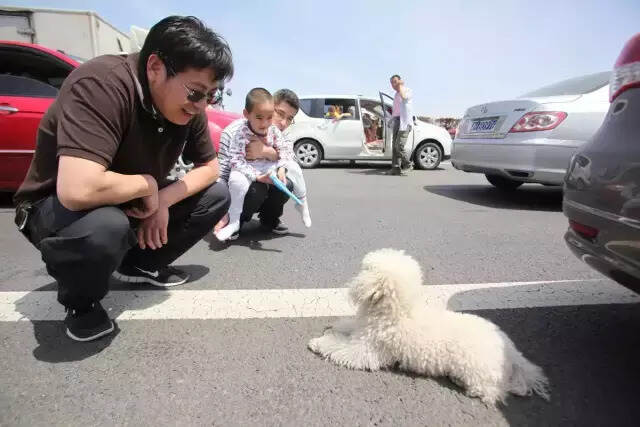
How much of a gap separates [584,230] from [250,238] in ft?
8.59

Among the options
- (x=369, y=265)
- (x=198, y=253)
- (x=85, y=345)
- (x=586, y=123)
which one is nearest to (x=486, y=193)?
(x=586, y=123)

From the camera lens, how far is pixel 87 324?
1.83 metres

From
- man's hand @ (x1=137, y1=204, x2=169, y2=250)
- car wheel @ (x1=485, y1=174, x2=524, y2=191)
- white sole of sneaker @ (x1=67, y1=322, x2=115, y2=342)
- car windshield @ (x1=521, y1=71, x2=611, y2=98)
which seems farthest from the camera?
car wheel @ (x1=485, y1=174, x2=524, y2=191)

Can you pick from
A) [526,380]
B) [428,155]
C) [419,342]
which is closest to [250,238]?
[419,342]

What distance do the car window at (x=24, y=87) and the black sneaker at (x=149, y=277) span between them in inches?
118

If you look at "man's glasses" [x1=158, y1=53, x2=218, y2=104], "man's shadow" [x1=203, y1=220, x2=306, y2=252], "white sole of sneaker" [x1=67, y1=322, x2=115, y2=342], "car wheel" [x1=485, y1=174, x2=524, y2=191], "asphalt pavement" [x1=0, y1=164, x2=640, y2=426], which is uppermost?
"man's glasses" [x1=158, y1=53, x2=218, y2=104]

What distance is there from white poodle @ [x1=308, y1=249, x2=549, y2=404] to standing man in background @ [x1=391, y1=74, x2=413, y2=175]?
6923 millimetres

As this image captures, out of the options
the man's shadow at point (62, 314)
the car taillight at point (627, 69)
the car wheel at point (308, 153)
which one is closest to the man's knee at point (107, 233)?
the man's shadow at point (62, 314)

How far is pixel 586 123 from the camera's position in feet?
14.1

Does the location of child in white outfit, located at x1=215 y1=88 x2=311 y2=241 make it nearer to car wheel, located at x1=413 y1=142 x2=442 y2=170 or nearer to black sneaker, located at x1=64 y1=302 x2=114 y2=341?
black sneaker, located at x1=64 y1=302 x2=114 y2=341

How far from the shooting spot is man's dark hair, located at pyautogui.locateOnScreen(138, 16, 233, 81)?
1.66 metres

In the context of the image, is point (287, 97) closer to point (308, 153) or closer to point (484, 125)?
point (484, 125)

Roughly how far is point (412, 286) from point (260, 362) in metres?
0.75

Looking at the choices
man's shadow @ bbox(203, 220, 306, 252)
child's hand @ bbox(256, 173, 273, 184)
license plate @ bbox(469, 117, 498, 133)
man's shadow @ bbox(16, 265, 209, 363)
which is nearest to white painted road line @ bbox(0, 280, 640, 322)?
man's shadow @ bbox(16, 265, 209, 363)
